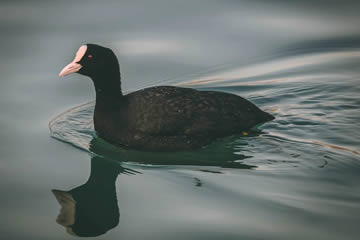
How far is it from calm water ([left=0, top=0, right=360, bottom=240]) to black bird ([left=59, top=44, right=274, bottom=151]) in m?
0.17

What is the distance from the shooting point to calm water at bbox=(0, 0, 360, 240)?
5.73 m

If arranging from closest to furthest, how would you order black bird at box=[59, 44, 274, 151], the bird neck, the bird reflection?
1. the bird reflection
2. black bird at box=[59, 44, 274, 151]
3. the bird neck

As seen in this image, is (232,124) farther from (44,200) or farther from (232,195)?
(44,200)

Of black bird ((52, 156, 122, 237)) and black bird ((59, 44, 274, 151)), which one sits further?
black bird ((59, 44, 274, 151))

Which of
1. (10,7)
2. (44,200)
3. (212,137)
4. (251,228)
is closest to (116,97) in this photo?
(212,137)

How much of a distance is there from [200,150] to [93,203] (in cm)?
162

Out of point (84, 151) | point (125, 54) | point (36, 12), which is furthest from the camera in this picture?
point (36, 12)

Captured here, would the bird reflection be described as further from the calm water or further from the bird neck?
the bird neck

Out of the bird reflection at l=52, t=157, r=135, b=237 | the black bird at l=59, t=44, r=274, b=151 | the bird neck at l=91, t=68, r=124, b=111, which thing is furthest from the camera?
the bird neck at l=91, t=68, r=124, b=111

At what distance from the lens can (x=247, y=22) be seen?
35.8 feet

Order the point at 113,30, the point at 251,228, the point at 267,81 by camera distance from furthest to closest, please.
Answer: the point at 113,30, the point at 267,81, the point at 251,228

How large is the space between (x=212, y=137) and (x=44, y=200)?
2.14 meters

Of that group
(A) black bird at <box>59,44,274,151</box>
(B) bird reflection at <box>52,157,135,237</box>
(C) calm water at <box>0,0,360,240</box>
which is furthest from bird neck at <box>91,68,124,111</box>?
(B) bird reflection at <box>52,157,135,237</box>

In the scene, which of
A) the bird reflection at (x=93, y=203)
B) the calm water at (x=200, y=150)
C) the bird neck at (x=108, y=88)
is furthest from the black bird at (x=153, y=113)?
the bird reflection at (x=93, y=203)
